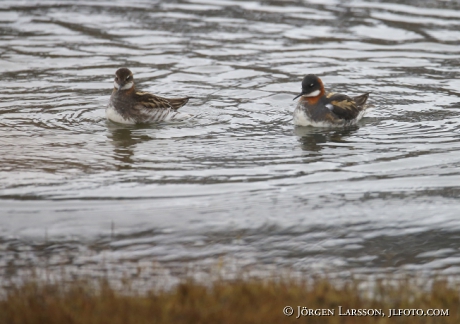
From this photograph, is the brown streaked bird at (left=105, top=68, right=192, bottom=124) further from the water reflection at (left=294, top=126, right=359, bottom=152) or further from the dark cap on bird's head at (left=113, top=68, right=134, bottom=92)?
the water reflection at (left=294, top=126, right=359, bottom=152)

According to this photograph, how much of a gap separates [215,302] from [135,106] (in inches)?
335

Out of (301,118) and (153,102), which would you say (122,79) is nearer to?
(153,102)

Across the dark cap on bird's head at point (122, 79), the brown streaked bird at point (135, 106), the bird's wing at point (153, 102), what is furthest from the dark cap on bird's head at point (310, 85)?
the dark cap on bird's head at point (122, 79)

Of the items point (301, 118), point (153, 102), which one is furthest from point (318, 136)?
point (153, 102)

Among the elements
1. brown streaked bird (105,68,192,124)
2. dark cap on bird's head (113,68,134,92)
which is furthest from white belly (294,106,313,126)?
dark cap on bird's head (113,68,134,92)

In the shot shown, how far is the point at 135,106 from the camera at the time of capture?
15.1m

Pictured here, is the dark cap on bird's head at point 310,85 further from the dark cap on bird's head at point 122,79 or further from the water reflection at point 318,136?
the dark cap on bird's head at point 122,79

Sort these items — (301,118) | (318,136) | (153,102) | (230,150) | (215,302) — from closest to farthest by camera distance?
1. (215,302)
2. (230,150)
3. (318,136)
4. (301,118)
5. (153,102)

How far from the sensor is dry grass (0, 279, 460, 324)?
22.5 feet

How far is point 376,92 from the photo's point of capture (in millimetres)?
17125

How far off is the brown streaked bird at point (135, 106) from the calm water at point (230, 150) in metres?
0.27

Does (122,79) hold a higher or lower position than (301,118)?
higher

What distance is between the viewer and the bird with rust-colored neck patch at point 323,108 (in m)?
14.9

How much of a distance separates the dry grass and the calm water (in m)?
1.05
